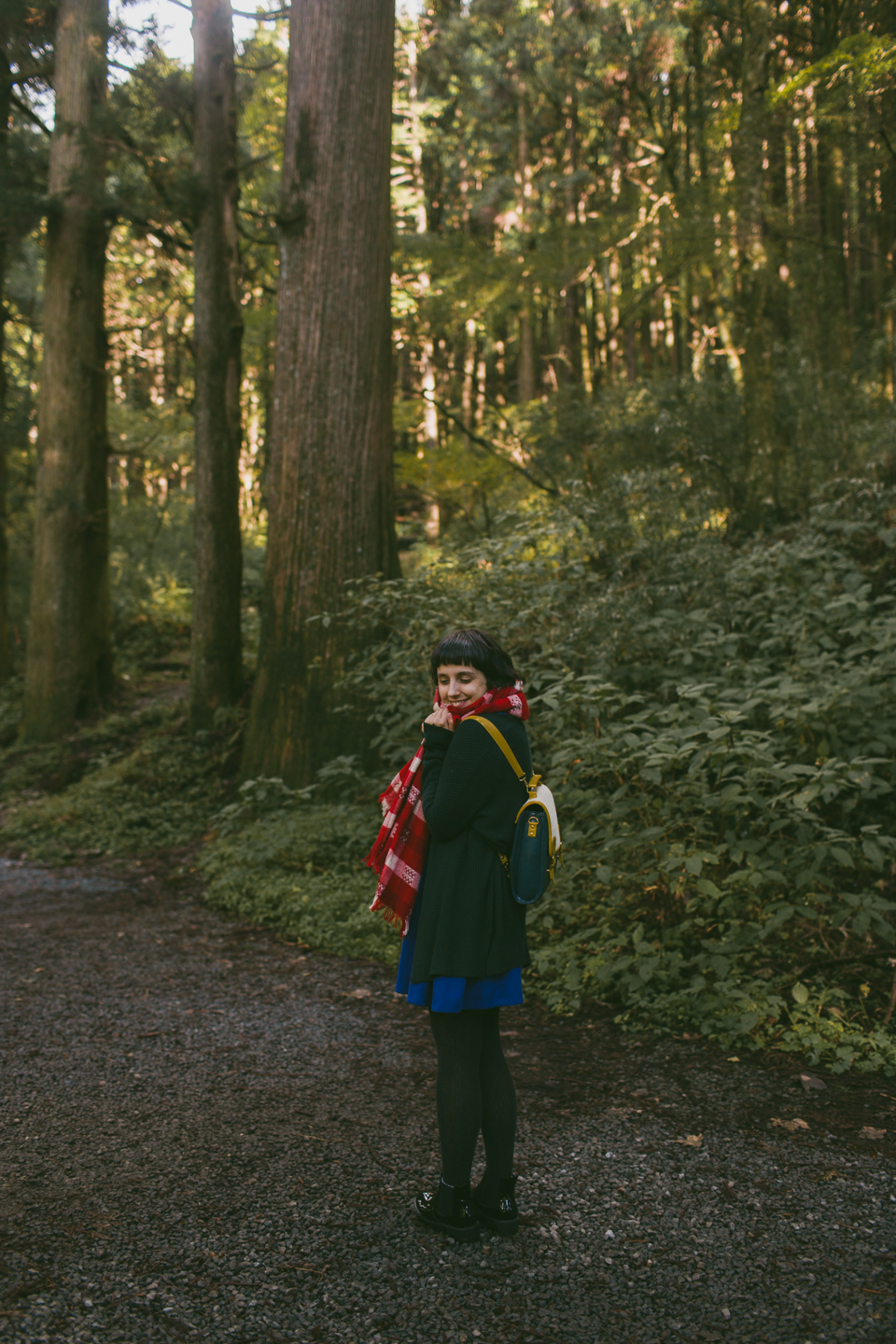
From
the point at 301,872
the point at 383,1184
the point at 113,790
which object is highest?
the point at 113,790

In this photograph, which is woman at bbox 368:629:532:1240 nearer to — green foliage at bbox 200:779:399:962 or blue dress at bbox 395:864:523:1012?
blue dress at bbox 395:864:523:1012

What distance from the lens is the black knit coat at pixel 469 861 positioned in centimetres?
266

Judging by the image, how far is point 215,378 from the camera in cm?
1032


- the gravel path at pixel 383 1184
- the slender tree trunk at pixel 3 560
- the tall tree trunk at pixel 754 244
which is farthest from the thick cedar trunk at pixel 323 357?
the slender tree trunk at pixel 3 560

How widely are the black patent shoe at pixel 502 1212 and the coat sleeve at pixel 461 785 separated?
A: 3.49 ft

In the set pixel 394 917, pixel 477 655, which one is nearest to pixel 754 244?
pixel 477 655

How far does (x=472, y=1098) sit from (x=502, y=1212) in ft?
1.19

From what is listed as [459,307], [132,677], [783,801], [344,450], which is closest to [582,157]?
[459,307]

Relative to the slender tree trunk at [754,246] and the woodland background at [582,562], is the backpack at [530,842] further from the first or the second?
the slender tree trunk at [754,246]

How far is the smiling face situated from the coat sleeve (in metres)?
0.13

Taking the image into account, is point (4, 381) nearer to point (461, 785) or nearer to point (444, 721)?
point (444, 721)

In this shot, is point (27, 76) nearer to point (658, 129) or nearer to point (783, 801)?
point (658, 129)

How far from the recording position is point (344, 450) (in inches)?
316

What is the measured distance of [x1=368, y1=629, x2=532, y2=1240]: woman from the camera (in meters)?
2.68
